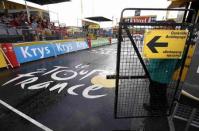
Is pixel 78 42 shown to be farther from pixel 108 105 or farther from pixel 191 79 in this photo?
pixel 191 79

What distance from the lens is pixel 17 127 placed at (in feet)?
8.67

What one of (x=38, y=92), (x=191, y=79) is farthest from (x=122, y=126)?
(x=38, y=92)

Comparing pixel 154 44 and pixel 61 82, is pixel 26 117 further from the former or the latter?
pixel 154 44

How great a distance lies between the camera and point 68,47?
10750 mm

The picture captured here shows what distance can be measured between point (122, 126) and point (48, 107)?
5.92 ft

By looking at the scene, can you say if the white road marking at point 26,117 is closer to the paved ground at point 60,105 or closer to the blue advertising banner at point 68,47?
the paved ground at point 60,105

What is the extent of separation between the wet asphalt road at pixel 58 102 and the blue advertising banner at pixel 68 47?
421cm

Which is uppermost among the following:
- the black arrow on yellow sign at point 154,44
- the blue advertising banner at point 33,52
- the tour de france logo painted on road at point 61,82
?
the black arrow on yellow sign at point 154,44

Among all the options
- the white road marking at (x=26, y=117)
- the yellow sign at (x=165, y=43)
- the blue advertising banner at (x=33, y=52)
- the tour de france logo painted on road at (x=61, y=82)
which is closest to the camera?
the yellow sign at (x=165, y=43)

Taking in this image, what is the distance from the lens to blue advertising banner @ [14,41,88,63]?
280 inches

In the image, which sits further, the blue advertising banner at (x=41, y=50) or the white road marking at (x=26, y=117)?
the blue advertising banner at (x=41, y=50)

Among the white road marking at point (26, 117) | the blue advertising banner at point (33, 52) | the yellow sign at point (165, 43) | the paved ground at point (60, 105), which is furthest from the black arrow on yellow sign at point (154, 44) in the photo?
the blue advertising banner at point (33, 52)

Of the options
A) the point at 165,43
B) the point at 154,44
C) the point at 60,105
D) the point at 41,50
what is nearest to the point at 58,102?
the point at 60,105

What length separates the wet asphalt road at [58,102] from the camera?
2725 millimetres
